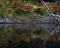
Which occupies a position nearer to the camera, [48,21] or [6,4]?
[48,21]

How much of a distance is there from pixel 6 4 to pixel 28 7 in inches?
47.7

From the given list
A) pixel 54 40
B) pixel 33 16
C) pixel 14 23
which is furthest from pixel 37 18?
pixel 54 40

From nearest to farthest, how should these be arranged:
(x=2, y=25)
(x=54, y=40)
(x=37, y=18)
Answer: (x=54, y=40) → (x=2, y=25) → (x=37, y=18)

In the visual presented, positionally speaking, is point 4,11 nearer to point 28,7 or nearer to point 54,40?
point 28,7

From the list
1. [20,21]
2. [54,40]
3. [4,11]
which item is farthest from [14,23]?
[54,40]

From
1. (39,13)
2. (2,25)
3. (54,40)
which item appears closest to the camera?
(54,40)

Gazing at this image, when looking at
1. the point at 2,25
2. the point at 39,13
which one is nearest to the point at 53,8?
the point at 39,13

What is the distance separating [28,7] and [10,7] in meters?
0.97

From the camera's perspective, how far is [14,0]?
1362 centimetres

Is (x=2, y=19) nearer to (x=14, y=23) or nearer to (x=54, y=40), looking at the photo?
(x=14, y=23)

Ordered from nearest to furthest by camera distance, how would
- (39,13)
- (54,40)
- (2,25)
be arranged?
(54,40), (2,25), (39,13)

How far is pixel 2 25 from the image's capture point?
11.5m

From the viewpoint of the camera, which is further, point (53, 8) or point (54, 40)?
point (53, 8)

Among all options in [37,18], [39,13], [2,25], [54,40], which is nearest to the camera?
[54,40]
